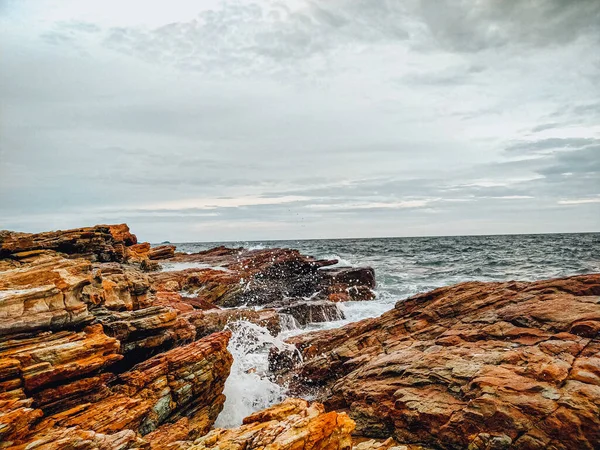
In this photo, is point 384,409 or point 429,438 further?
point 384,409

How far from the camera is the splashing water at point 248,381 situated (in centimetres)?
1033

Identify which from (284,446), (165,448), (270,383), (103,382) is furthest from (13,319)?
(270,383)

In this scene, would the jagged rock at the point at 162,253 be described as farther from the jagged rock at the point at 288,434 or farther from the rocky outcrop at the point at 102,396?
the jagged rock at the point at 288,434

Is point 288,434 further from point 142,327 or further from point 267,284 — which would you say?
point 267,284

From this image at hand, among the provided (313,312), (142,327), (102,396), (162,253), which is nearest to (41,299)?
(102,396)

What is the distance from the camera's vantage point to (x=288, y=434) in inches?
219

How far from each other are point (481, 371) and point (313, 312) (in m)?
12.8

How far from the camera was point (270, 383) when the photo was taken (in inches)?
460

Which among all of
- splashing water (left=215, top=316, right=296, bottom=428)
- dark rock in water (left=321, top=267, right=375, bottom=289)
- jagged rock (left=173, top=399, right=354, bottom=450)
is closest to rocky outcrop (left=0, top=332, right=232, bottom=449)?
splashing water (left=215, top=316, right=296, bottom=428)

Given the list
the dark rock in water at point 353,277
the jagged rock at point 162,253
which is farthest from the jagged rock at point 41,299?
the jagged rock at point 162,253

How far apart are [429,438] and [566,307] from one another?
15.4 ft

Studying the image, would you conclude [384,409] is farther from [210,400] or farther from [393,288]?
[393,288]

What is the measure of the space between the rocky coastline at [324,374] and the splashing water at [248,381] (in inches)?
18.9

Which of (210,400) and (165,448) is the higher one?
(165,448)
